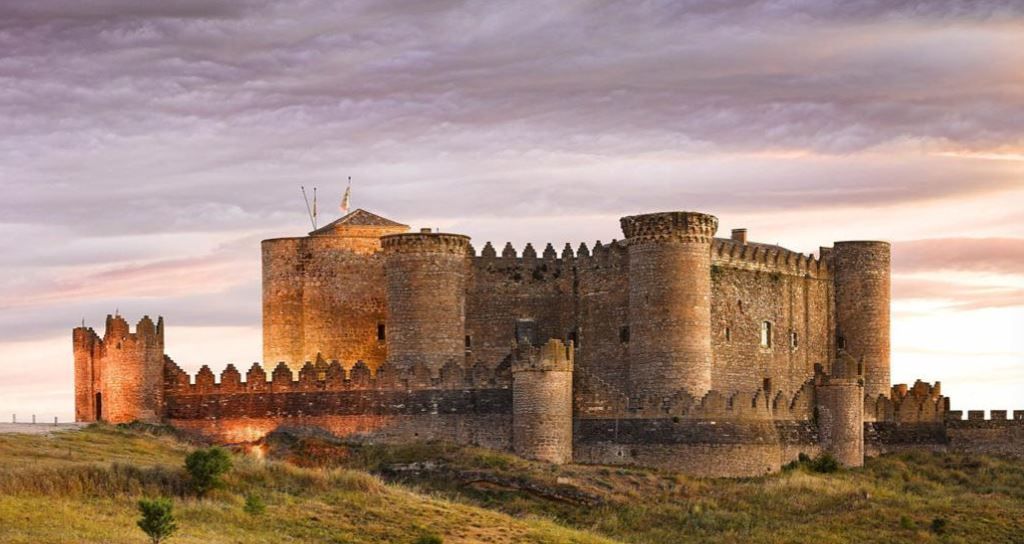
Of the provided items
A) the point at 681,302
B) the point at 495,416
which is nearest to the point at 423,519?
the point at 495,416

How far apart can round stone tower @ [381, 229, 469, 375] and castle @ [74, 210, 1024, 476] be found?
0.22ft

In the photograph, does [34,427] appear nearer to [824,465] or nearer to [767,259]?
[824,465]

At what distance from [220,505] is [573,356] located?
1960 cm

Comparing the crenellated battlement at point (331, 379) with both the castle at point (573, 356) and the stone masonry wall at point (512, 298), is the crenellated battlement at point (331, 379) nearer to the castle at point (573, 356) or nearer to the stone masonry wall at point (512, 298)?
the castle at point (573, 356)

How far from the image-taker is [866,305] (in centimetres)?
7594

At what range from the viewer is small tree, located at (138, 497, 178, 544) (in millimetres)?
42062

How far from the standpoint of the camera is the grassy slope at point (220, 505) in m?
44.4

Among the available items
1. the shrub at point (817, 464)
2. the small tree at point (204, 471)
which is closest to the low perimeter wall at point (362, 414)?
the shrub at point (817, 464)

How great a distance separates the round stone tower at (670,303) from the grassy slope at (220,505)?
1226cm

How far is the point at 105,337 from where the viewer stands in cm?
6625

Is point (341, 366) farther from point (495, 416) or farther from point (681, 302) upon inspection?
point (681, 302)

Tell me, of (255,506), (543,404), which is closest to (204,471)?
(255,506)

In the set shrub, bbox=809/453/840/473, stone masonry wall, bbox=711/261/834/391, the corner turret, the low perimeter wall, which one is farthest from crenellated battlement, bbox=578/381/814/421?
the corner turret

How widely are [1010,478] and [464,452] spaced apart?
1968 centimetres
